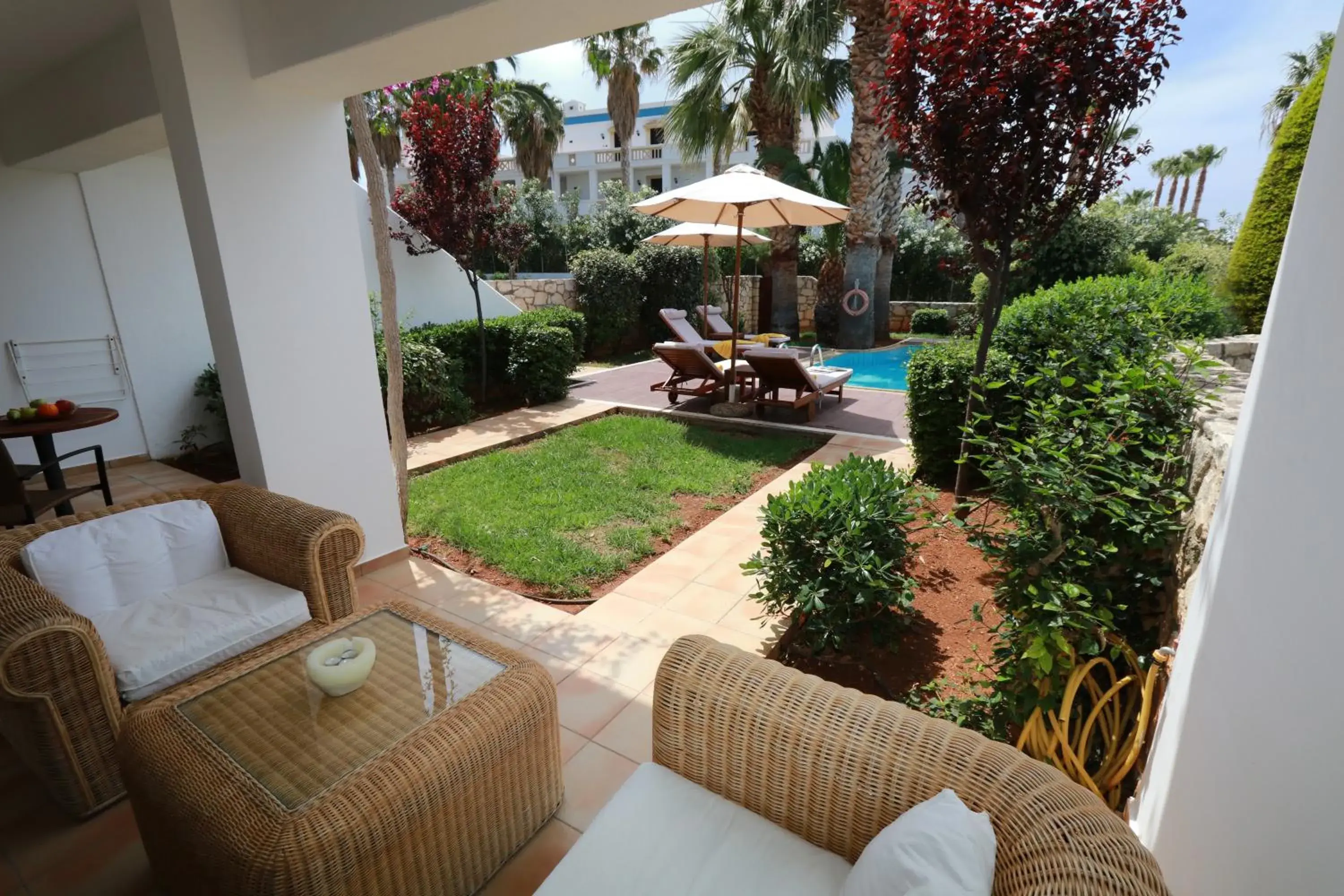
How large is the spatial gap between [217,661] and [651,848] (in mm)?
1794

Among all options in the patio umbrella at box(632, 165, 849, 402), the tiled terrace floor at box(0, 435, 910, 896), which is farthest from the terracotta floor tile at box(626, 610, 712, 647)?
the patio umbrella at box(632, 165, 849, 402)

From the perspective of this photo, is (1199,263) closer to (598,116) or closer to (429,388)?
(429,388)

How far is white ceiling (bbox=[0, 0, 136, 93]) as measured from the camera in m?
3.00

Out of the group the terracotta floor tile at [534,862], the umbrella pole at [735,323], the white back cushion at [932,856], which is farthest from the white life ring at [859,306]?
the white back cushion at [932,856]

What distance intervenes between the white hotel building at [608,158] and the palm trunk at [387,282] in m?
23.0

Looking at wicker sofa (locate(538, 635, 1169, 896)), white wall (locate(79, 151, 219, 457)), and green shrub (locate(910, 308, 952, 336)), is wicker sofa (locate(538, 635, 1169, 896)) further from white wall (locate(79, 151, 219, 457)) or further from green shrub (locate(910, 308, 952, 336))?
green shrub (locate(910, 308, 952, 336))

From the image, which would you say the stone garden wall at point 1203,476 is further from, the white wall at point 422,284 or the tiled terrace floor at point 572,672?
the white wall at point 422,284

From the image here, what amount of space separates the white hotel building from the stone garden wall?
24.4 metres

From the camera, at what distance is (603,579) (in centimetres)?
361

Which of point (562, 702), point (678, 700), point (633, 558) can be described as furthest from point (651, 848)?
point (633, 558)

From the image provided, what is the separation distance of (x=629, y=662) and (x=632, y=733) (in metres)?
0.45

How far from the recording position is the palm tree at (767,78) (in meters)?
10.7

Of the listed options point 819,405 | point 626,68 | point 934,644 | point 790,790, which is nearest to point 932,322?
point 819,405

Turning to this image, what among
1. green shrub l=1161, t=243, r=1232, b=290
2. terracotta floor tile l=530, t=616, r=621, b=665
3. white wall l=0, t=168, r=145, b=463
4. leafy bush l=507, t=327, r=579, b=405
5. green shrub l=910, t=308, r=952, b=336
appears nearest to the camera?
terracotta floor tile l=530, t=616, r=621, b=665
